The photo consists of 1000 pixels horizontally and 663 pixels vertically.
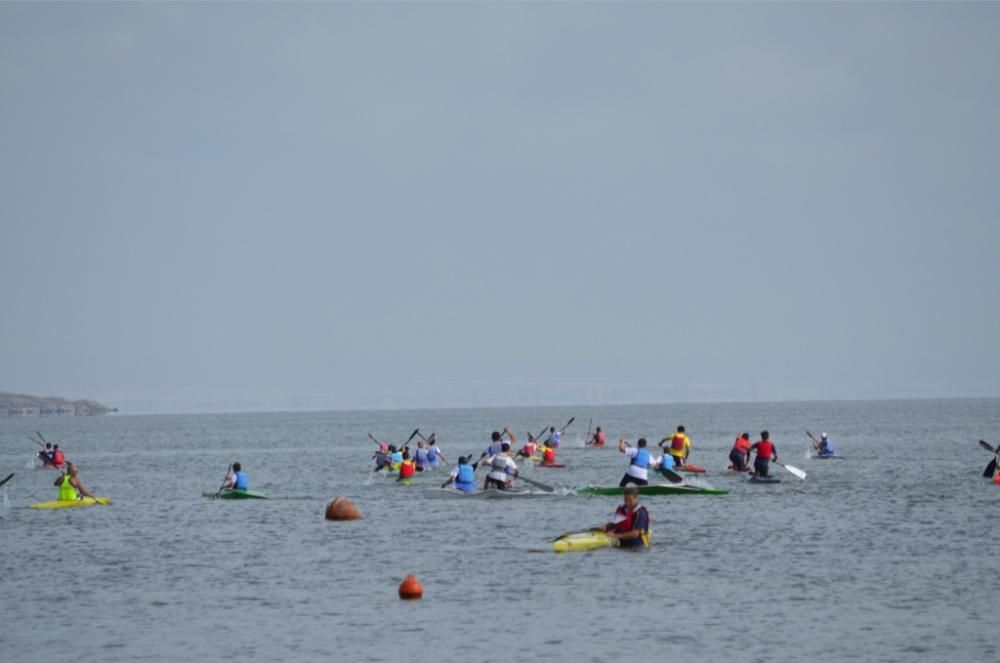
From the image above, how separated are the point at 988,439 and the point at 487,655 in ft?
318

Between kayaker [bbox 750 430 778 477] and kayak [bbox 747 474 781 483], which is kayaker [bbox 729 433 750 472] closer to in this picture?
kayaker [bbox 750 430 778 477]

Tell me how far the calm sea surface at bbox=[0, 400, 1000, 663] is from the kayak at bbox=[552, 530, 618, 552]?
0.84 feet

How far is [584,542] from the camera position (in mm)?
34938

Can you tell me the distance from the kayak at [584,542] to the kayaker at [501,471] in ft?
46.0

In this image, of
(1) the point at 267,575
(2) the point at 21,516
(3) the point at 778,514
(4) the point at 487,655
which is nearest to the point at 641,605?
(4) the point at 487,655

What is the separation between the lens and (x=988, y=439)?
112 m

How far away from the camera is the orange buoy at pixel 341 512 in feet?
148

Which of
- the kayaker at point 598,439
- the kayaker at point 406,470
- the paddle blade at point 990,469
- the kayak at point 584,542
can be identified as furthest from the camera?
the kayaker at point 598,439

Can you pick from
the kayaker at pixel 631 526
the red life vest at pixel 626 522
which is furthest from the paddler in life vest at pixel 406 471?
the red life vest at pixel 626 522

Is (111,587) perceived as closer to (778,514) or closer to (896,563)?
(896,563)

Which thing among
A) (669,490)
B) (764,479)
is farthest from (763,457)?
(669,490)

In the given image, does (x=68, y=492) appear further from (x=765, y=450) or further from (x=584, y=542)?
(x=765, y=450)

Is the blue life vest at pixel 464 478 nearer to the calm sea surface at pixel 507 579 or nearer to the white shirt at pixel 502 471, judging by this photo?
the calm sea surface at pixel 507 579

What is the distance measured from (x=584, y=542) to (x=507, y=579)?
4.01m
